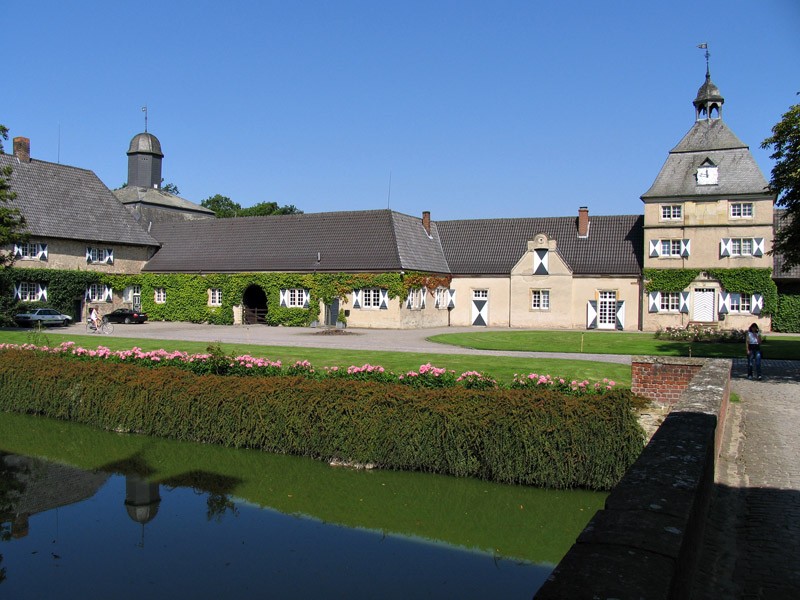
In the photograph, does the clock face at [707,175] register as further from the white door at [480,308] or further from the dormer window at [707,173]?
the white door at [480,308]

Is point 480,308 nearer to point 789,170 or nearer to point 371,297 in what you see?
point 371,297

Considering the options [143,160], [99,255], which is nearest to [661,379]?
[99,255]

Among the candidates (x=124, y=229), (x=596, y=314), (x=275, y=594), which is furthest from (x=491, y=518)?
(x=124, y=229)

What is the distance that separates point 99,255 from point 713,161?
3406 centimetres

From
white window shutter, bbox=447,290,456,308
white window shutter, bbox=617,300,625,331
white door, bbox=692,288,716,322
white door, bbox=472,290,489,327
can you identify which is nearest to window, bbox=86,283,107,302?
white window shutter, bbox=447,290,456,308

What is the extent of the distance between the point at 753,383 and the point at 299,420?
10628 millimetres

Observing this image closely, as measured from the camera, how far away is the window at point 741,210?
35.0 m

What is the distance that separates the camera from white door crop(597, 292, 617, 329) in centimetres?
3675

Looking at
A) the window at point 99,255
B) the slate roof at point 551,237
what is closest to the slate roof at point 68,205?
the window at point 99,255

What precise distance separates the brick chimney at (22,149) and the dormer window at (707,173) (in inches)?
1460

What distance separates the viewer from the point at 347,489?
11.4 meters

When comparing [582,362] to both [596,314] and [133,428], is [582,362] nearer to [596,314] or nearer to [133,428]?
[133,428]

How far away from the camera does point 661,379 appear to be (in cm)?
1163

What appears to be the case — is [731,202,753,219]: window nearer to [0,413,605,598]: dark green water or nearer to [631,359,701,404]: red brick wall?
[631,359,701,404]: red brick wall
